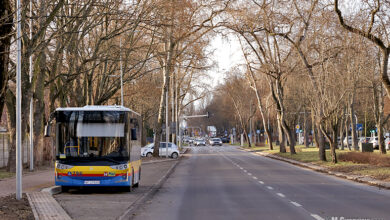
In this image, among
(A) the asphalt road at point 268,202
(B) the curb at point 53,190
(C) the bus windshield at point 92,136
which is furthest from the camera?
(C) the bus windshield at point 92,136

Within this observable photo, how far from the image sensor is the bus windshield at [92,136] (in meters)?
18.5

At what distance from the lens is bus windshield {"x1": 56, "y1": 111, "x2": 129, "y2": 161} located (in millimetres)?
18453

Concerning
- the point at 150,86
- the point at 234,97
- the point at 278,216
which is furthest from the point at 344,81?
the point at 234,97

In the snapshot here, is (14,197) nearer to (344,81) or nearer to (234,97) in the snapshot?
(344,81)

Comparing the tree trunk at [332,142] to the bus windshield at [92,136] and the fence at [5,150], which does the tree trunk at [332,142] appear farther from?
the bus windshield at [92,136]

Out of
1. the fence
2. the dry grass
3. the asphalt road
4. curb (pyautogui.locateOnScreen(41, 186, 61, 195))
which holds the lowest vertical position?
the asphalt road

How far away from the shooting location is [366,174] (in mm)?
25516

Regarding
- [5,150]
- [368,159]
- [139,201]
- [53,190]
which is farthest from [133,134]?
[5,150]

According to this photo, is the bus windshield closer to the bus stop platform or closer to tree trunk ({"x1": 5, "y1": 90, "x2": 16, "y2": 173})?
the bus stop platform

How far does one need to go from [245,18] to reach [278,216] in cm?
2621

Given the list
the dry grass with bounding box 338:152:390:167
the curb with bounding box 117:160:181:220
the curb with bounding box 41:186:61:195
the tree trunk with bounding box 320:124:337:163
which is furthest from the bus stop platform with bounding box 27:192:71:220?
the tree trunk with bounding box 320:124:337:163

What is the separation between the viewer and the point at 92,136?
60.7 feet

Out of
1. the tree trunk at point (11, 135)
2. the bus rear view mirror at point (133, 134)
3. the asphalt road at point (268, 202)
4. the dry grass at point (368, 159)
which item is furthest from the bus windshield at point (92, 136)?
the dry grass at point (368, 159)

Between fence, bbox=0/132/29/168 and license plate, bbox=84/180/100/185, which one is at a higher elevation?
fence, bbox=0/132/29/168
